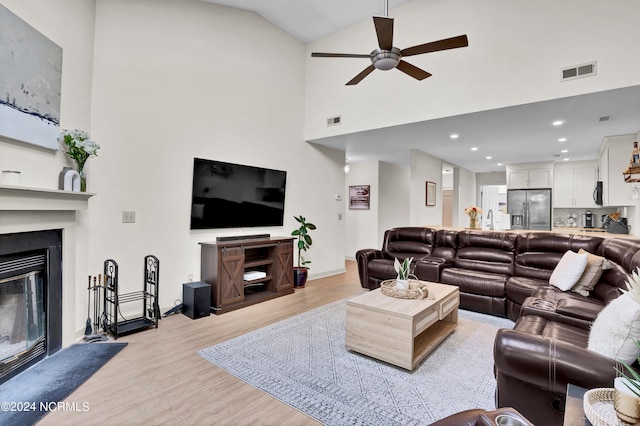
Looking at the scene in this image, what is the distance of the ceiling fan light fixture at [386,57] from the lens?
2.72 metres

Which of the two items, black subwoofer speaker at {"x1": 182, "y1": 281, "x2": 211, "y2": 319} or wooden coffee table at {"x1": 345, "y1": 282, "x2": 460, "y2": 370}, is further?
black subwoofer speaker at {"x1": 182, "y1": 281, "x2": 211, "y2": 319}

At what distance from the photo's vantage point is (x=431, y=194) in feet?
22.9

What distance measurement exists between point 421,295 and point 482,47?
308 cm

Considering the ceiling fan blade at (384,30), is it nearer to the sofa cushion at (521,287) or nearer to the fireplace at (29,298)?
the sofa cushion at (521,287)

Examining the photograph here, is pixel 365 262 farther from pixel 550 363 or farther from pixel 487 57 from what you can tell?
pixel 550 363

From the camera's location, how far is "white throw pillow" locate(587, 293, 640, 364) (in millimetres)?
1428

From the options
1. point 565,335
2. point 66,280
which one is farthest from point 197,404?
point 565,335

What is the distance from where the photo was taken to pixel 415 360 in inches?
96.9

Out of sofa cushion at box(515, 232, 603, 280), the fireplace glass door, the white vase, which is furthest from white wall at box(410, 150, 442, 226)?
the fireplace glass door

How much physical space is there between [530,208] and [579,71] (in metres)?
4.74

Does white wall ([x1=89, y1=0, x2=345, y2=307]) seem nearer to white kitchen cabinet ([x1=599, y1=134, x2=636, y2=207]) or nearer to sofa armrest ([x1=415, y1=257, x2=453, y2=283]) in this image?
sofa armrest ([x1=415, y1=257, x2=453, y2=283])

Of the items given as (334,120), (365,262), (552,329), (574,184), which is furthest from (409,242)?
(574,184)

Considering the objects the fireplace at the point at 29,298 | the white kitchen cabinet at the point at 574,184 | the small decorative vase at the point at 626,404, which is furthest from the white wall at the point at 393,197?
the small decorative vase at the point at 626,404

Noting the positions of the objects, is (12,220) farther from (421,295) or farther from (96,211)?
(421,295)
